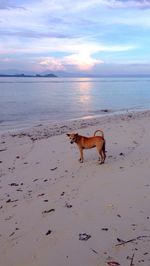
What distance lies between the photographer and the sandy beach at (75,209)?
Answer: 4.77 meters

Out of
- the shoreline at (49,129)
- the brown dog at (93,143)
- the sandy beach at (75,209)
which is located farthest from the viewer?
the shoreline at (49,129)

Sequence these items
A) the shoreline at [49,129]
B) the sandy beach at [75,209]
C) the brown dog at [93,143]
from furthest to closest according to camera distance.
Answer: the shoreline at [49,129] → the brown dog at [93,143] → the sandy beach at [75,209]

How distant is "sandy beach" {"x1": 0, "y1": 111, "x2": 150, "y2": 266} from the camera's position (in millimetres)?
4766

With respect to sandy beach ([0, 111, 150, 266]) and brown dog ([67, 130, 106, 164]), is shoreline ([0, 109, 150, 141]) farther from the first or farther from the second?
brown dog ([67, 130, 106, 164])

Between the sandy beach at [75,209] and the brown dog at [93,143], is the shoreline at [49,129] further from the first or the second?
the brown dog at [93,143]

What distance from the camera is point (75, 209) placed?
6.15 meters

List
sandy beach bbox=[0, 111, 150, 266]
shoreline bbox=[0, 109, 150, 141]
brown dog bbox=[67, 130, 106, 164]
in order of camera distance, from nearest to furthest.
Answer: sandy beach bbox=[0, 111, 150, 266] → brown dog bbox=[67, 130, 106, 164] → shoreline bbox=[0, 109, 150, 141]

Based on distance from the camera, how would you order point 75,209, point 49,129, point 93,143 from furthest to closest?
point 49,129
point 93,143
point 75,209

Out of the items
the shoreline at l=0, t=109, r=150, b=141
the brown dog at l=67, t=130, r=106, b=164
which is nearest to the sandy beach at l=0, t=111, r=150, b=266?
the brown dog at l=67, t=130, r=106, b=164

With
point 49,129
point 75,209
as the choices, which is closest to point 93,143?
point 75,209

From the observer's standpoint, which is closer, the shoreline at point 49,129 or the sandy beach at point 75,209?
the sandy beach at point 75,209

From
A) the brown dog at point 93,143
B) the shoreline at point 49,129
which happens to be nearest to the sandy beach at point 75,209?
the brown dog at point 93,143

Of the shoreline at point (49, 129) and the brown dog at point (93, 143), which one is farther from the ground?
the brown dog at point (93, 143)

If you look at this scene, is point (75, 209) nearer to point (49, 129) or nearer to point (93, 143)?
point (93, 143)
